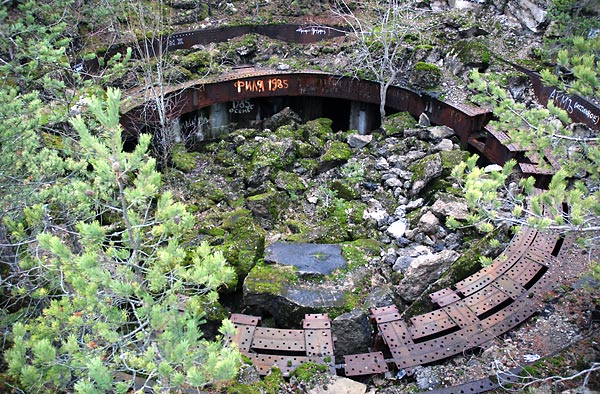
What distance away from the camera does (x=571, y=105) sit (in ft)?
41.7

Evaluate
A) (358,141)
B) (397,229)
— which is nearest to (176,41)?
(358,141)

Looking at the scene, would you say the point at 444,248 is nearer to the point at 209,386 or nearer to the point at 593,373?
the point at 593,373

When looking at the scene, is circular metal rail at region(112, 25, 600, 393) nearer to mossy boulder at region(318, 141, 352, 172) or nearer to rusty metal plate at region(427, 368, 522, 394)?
rusty metal plate at region(427, 368, 522, 394)

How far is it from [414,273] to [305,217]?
13.2ft

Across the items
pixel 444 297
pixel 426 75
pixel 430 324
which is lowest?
pixel 430 324

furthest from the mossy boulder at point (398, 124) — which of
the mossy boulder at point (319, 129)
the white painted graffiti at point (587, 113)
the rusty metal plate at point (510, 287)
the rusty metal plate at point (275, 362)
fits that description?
the rusty metal plate at point (275, 362)

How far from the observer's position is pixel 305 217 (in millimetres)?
11320

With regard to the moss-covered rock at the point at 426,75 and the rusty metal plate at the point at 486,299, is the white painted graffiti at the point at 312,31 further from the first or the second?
the rusty metal plate at the point at 486,299

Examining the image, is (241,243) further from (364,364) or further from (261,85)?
(261,85)

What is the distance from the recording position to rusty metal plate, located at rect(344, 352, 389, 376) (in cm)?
637

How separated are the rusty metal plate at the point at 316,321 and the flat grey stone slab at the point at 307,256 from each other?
1023mm

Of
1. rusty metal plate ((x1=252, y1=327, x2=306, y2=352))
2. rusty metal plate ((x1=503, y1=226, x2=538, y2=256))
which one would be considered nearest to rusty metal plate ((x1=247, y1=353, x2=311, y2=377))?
rusty metal plate ((x1=252, y1=327, x2=306, y2=352))

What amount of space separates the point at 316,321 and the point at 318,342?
410 millimetres

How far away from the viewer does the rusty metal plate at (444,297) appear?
7278 mm
